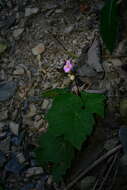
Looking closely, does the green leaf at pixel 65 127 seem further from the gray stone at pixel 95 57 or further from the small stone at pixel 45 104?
the gray stone at pixel 95 57

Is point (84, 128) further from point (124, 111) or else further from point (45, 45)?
point (45, 45)

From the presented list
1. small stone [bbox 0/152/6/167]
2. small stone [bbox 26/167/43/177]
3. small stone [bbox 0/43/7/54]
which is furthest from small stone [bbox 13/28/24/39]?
small stone [bbox 26/167/43/177]

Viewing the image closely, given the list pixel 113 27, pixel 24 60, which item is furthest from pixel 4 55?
pixel 113 27

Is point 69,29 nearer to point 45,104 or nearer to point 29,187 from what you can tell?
point 45,104

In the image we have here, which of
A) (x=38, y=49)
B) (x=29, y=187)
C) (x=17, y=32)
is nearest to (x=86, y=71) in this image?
(x=38, y=49)

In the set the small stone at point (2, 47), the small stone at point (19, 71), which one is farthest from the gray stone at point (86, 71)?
the small stone at point (2, 47)

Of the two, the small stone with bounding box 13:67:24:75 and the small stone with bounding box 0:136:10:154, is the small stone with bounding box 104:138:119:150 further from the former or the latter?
the small stone with bounding box 13:67:24:75
